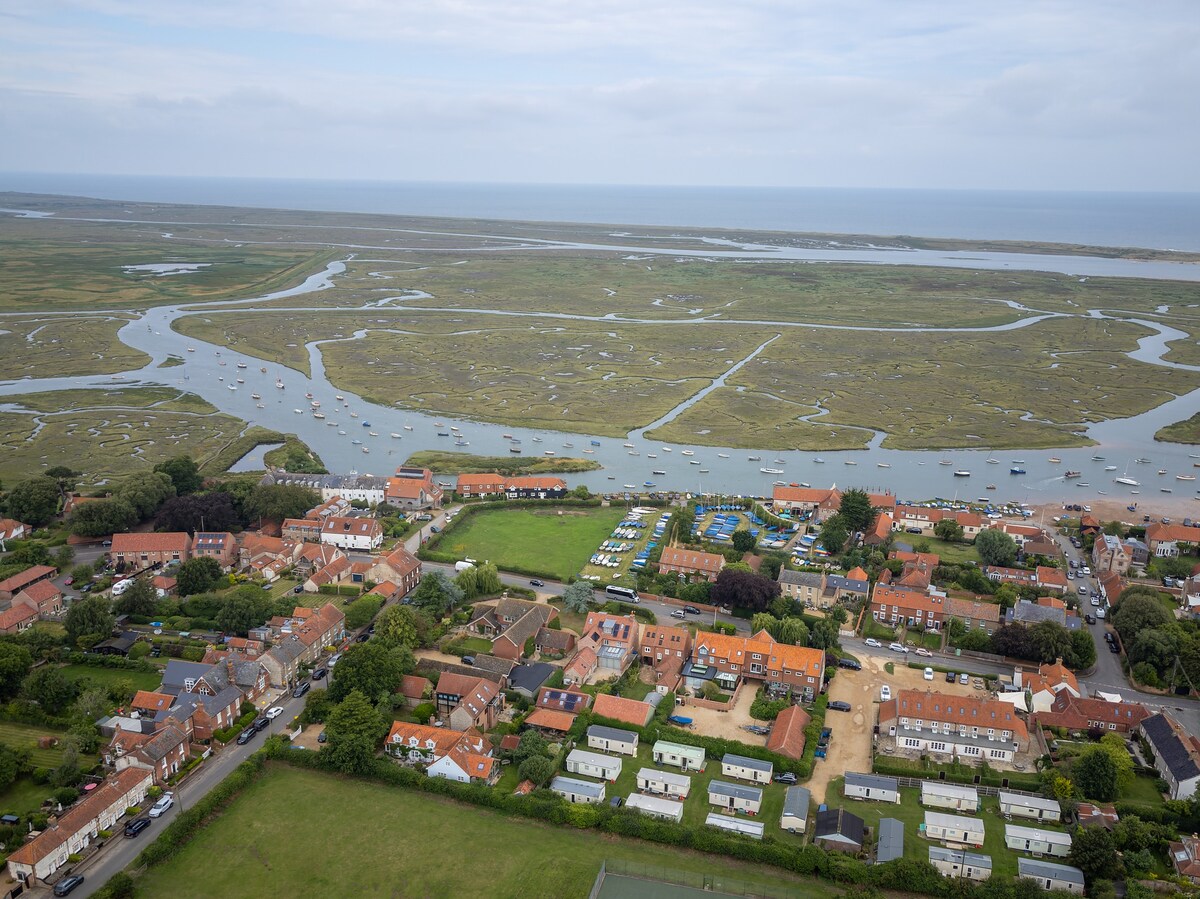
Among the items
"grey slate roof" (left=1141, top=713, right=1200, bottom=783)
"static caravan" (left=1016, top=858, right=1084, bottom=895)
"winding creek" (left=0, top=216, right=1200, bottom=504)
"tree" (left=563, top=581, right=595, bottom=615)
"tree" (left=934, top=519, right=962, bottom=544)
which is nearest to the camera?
"static caravan" (left=1016, top=858, right=1084, bottom=895)

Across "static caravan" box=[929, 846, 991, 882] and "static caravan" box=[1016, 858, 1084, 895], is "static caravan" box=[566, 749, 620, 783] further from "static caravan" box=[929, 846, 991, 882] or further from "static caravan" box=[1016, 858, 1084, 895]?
"static caravan" box=[1016, 858, 1084, 895]

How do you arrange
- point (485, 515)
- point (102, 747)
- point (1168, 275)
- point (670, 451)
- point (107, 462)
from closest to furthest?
1. point (102, 747)
2. point (485, 515)
3. point (107, 462)
4. point (670, 451)
5. point (1168, 275)

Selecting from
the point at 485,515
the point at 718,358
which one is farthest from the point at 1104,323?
the point at 485,515

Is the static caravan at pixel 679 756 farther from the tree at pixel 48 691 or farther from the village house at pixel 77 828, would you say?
the tree at pixel 48 691

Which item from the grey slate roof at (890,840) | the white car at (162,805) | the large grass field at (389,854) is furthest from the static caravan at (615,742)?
the white car at (162,805)

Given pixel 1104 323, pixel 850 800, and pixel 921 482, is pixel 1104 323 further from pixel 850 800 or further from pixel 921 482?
pixel 850 800

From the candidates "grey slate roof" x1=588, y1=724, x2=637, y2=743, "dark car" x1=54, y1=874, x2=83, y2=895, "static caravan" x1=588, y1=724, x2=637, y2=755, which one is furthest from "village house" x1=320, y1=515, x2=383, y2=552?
"dark car" x1=54, y1=874, x2=83, y2=895

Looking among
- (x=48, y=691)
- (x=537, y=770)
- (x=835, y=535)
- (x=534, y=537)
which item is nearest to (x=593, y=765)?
(x=537, y=770)
